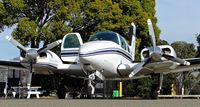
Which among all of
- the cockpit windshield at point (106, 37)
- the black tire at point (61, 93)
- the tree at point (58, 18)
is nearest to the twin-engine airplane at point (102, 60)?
the cockpit windshield at point (106, 37)

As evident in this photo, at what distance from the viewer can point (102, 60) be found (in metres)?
23.3

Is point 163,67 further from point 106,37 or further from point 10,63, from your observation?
point 10,63

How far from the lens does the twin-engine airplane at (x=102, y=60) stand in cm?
2241

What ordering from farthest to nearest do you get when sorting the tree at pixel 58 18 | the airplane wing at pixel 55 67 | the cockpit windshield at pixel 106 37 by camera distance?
the tree at pixel 58 18 < the airplane wing at pixel 55 67 < the cockpit windshield at pixel 106 37

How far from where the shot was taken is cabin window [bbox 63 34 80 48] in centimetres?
2647

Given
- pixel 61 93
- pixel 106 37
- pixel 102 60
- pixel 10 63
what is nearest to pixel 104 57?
pixel 102 60

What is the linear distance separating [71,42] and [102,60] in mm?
3872

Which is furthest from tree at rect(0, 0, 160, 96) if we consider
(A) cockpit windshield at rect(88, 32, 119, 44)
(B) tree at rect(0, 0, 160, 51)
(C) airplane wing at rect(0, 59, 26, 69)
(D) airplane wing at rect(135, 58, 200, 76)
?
(D) airplane wing at rect(135, 58, 200, 76)

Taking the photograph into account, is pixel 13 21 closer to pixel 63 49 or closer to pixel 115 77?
pixel 63 49

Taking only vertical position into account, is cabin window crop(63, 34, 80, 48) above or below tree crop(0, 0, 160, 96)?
below

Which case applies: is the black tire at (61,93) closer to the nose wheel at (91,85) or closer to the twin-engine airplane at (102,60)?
the twin-engine airplane at (102,60)

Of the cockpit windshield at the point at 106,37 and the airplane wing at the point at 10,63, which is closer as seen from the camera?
the cockpit windshield at the point at 106,37

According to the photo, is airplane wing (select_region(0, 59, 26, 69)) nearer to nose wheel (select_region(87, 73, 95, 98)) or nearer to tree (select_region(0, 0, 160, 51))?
nose wheel (select_region(87, 73, 95, 98))

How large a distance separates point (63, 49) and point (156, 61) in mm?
6301
